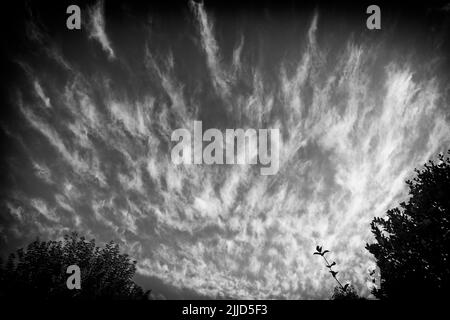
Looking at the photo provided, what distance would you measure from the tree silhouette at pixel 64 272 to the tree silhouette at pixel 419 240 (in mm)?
23033

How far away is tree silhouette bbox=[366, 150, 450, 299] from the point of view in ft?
42.5

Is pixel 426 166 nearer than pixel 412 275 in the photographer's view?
No

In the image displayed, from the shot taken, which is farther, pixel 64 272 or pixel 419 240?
pixel 64 272

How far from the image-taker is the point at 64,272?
62.2 ft

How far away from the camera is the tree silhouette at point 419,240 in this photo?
12961 mm

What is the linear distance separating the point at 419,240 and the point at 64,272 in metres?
28.8

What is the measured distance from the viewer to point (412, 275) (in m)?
12.7

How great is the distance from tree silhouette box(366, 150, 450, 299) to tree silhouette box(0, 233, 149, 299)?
23.0 m

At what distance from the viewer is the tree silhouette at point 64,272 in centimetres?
1691

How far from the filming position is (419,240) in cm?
1435

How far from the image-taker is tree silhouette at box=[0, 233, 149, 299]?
1691 centimetres
